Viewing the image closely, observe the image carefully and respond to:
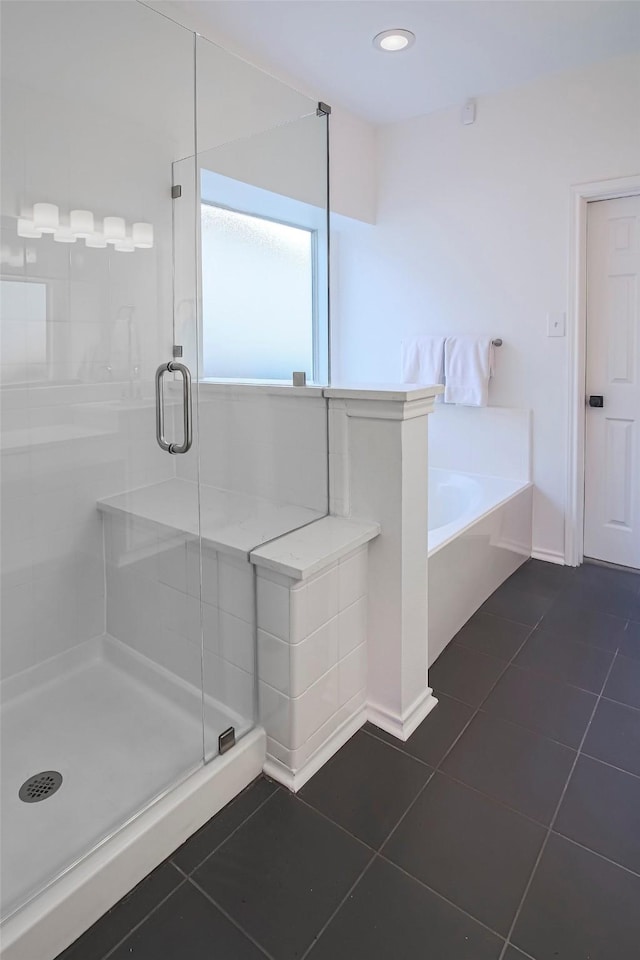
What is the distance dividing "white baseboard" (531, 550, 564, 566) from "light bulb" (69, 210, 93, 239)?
2657 mm

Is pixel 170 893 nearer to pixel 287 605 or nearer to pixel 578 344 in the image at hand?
pixel 287 605

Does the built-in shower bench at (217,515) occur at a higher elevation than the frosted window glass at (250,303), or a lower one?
lower

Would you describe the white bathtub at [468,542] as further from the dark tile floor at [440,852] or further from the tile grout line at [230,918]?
the tile grout line at [230,918]

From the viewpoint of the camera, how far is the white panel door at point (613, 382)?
286cm

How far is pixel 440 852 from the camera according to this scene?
4.37 feet

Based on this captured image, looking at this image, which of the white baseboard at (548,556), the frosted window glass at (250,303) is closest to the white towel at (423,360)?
the white baseboard at (548,556)

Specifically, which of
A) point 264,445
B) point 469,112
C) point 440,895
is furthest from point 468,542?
point 469,112

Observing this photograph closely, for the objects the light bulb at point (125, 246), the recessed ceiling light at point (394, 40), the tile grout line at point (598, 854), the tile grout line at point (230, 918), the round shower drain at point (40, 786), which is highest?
the recessed ceiling light at point (394, 40)

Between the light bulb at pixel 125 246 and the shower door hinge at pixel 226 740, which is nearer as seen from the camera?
the shower door hinge at pixel 226 740

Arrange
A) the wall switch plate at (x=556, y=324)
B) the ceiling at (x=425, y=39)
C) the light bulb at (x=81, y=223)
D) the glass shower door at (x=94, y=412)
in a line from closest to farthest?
the glass shower door at (x=94, y=412) → the light bulb at (x=81, y=223) → the ceiling at (x=425, y=39) → the wall switch plate at (x=556, y=324)

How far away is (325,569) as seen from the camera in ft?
5.17

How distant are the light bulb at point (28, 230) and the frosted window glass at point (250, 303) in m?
0.53

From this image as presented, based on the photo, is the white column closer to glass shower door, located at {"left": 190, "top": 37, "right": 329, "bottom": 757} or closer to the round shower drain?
glass shower door, located at {"left": 190, "top": 37, "right": 329, "bottom": 757}

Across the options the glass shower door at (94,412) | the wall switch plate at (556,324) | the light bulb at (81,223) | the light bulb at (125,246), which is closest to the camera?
the glass shower door at (94,412)
